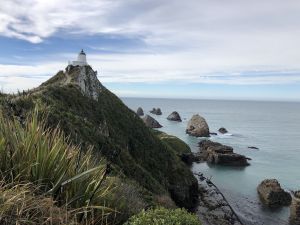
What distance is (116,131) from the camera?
127 ft

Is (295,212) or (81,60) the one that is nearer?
(295,212)

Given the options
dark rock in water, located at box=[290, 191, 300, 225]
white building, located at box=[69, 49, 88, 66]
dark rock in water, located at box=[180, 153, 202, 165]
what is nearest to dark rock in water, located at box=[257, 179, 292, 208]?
dark rock in water, located at box=[290, 191, 300, 225]

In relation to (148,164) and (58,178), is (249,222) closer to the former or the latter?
(148,164)

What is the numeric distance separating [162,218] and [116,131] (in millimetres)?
31618

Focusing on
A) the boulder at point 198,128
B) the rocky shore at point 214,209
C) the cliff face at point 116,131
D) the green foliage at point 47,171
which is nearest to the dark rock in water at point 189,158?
the rocky shore at point 214,209

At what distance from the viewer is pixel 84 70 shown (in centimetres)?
4488

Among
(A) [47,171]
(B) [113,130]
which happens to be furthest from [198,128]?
(A) [47,171]

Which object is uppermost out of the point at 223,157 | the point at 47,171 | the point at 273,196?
the point at 47,171

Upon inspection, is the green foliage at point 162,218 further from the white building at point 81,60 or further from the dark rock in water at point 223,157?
the dark rock in water at point 223,157

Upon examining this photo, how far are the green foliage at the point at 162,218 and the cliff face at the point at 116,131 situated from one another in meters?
18.0

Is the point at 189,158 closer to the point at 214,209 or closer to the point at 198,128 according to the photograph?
the point at 214,209

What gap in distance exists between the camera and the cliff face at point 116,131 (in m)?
28.1

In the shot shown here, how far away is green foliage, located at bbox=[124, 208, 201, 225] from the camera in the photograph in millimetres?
7113

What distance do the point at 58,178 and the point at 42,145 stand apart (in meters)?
0.62
